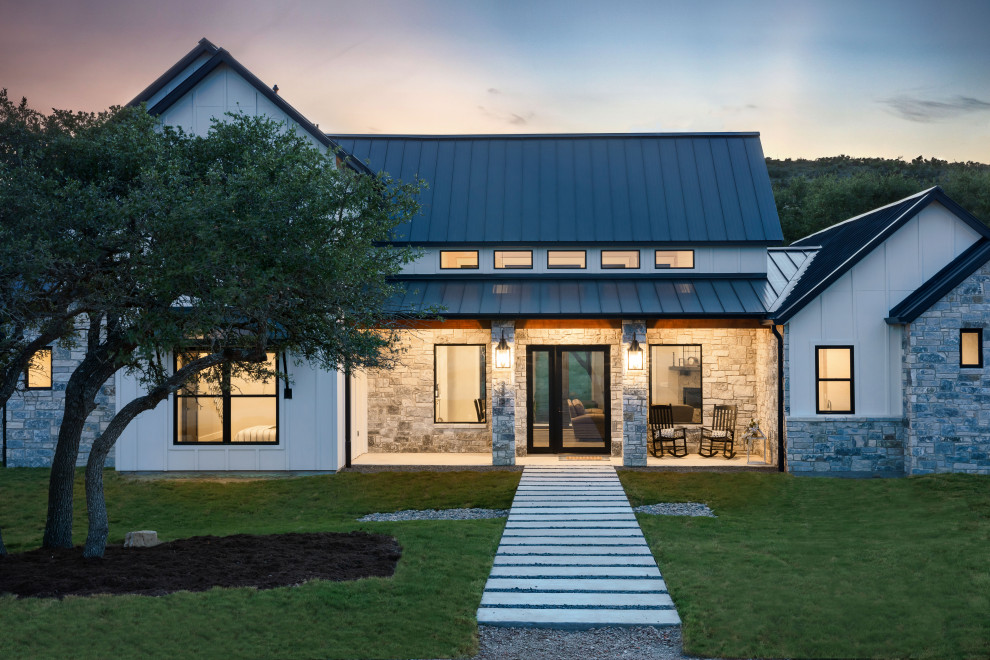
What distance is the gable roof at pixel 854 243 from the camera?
566 inches

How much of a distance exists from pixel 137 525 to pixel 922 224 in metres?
15.9

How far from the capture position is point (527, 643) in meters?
6.75

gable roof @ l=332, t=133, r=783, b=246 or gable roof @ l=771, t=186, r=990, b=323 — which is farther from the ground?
gable roof @ l=332, t=133, r=783, b=246

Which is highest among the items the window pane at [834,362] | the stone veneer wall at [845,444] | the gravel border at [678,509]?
the window pane at [834,362]

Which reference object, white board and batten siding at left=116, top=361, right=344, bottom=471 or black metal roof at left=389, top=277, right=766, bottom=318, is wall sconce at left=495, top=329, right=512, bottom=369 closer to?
black metal roof at left=389, top=277, right=766, bottom=318

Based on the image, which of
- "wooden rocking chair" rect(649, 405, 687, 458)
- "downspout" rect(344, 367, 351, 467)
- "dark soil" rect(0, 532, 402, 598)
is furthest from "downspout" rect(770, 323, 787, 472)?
"downspout" rect(344, 367, 351, 467)

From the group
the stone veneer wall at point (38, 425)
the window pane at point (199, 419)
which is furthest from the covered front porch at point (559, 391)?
the stone veneer wall at point (38, 425)

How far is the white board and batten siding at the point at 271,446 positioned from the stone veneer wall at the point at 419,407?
7.11 ft

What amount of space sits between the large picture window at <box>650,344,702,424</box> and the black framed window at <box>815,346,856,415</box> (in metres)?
2.78

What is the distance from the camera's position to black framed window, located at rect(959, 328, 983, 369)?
46.2ft

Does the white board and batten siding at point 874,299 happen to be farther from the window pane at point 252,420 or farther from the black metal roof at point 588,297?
the window pane at point 252,420

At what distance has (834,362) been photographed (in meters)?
14.8

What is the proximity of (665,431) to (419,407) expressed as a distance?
225 inches

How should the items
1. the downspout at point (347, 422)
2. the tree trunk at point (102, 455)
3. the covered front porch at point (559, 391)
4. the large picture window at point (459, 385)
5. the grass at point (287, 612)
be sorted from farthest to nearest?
1. the large picture window at point (459, 385)
2. the downspout at point (347, 422)
3. the covered front porch at point (559, 391)
4. the tree trunk at point (102, 455)
5. the grass at point (287, 612)
